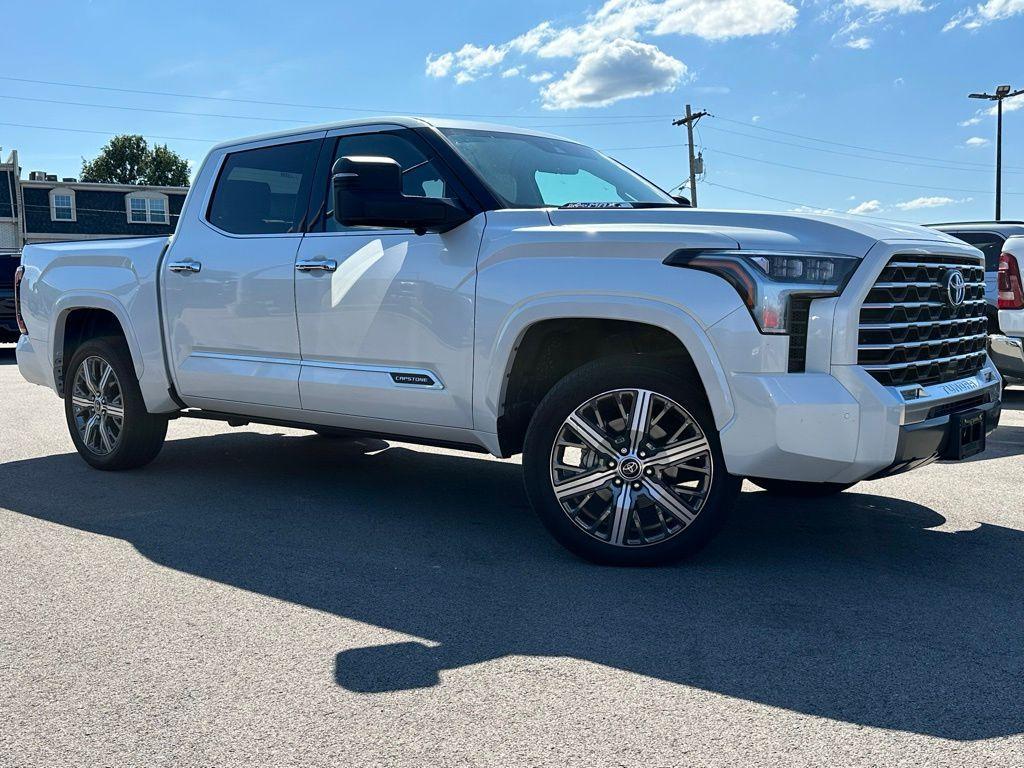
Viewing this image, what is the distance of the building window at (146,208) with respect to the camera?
49.4 metres

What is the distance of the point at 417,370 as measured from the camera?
496cm

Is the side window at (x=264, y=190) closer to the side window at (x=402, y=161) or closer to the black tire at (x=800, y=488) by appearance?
the side window at (x=402, y=161)

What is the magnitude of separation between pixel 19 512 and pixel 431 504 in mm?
2182

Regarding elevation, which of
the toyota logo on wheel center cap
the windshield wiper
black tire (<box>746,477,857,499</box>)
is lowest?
black tire (<box>746,477,857,499</box>)

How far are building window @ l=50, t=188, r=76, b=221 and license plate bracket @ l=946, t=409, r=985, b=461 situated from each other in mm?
50049

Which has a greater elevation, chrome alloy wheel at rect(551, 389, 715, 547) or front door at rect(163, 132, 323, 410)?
front door at rect(163, 132, 323, 410)

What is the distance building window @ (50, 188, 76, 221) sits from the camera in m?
48.4

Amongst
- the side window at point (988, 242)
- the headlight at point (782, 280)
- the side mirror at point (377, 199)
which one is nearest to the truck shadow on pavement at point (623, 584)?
the headlight at point (782, 280)

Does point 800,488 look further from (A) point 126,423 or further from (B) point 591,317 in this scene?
(A) point 126,423

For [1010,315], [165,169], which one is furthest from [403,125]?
[165,169]

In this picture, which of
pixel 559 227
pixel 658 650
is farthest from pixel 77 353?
pixel 658 650

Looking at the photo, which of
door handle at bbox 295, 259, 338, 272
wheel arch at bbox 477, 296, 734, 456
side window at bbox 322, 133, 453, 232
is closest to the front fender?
wheel arch at bbox 477, 296, 734, 456

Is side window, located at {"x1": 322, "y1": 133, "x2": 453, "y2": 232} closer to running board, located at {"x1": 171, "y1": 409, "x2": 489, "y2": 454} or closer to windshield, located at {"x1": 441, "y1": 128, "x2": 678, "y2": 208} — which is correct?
windshield, located at {"x1": 441, "y1": 128, "x2": 678, "y2": 208}

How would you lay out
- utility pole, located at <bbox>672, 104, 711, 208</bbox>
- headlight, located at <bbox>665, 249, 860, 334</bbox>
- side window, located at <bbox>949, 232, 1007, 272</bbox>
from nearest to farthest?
headlight, located at <bbox>665, 249, 860, 334</bbox> < side window, located at <bbox>949, 232, 1007, 272</bbox> < utility pole, located at <bbox>672, 104, 711, 208</bbox>
